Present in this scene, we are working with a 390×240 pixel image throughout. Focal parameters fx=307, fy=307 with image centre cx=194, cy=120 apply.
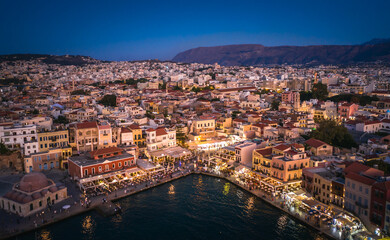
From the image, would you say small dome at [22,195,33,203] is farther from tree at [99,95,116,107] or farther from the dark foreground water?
tree at [99,95,116,107]

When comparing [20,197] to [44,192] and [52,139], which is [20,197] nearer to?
[44,192]

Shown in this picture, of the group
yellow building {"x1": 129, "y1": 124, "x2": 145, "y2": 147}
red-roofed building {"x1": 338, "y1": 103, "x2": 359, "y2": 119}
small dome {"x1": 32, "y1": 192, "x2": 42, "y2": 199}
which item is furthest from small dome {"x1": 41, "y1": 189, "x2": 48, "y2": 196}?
red-roofed building {"x1": 338, "y1": 103, "x2": 359, "y2": 119}

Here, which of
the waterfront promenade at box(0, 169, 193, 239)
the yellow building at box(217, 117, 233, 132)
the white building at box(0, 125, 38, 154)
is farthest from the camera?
the yellow building at box(217, 117, 233, 132)

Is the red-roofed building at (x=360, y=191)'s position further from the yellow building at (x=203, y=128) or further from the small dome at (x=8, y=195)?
the small dome at (x=8, y=195)

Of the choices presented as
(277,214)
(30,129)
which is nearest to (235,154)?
(277,214)

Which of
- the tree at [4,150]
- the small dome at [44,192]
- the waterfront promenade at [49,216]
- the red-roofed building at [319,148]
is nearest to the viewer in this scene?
the waterfront promenade at [49,216]

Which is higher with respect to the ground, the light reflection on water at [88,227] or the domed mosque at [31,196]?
the domed mosque at [31,196]

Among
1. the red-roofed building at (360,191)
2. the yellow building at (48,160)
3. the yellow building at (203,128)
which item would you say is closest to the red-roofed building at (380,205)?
the red-roofed building at (360,191)

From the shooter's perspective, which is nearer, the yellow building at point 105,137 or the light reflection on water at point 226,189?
the light reflection on water at point 226,189
